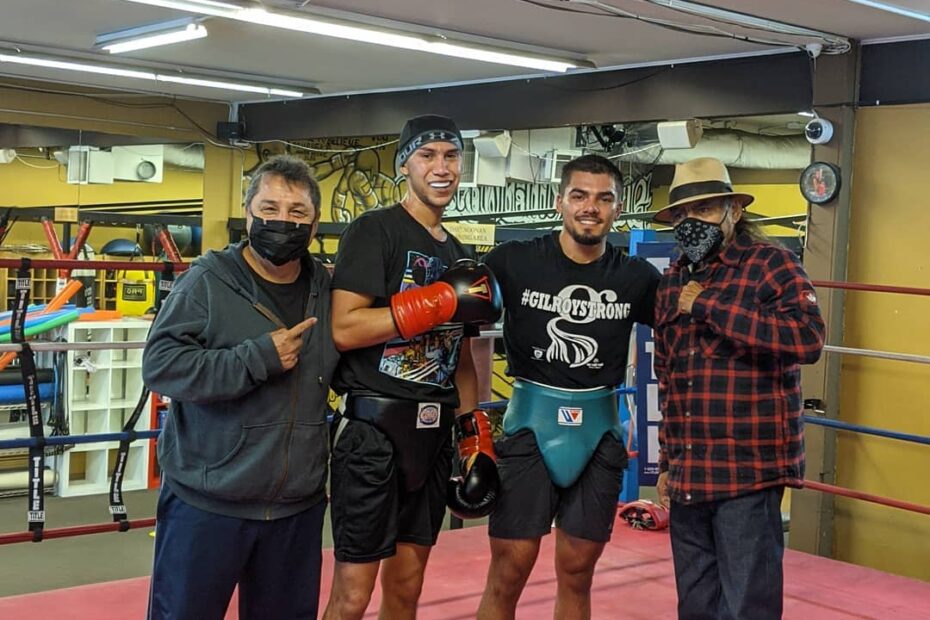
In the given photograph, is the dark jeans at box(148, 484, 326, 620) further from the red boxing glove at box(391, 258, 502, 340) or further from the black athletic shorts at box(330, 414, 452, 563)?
the red boxing glove at box(391, 258, 502, 340)

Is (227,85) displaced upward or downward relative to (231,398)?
upward

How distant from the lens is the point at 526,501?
2791 millimetres

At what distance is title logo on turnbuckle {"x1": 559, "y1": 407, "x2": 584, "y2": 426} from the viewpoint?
2791 mm

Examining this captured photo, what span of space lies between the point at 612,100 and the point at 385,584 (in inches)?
183

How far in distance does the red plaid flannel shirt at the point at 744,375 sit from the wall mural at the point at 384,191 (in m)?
7.82

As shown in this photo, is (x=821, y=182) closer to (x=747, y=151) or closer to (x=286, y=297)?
(x=747, y=151)

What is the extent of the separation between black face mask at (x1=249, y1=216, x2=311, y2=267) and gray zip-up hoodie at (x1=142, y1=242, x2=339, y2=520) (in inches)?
2.5

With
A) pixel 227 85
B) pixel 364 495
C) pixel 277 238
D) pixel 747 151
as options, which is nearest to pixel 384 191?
pixel 227 85

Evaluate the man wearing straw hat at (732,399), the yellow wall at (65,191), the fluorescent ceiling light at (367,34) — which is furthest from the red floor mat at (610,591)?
the yellow wall at (65,191)

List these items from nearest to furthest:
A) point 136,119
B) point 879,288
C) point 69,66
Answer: point 879,288 → point 69,66 → point 136,119

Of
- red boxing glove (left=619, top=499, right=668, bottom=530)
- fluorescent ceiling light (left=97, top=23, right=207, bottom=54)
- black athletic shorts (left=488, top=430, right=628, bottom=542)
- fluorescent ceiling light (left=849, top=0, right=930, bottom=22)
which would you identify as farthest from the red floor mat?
fluorescent ceiling light (left=97, top=23, right=207, bottom=54)

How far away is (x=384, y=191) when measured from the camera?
11172mm

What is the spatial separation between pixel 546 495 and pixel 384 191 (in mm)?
8603

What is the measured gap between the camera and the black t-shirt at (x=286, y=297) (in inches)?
88.7
